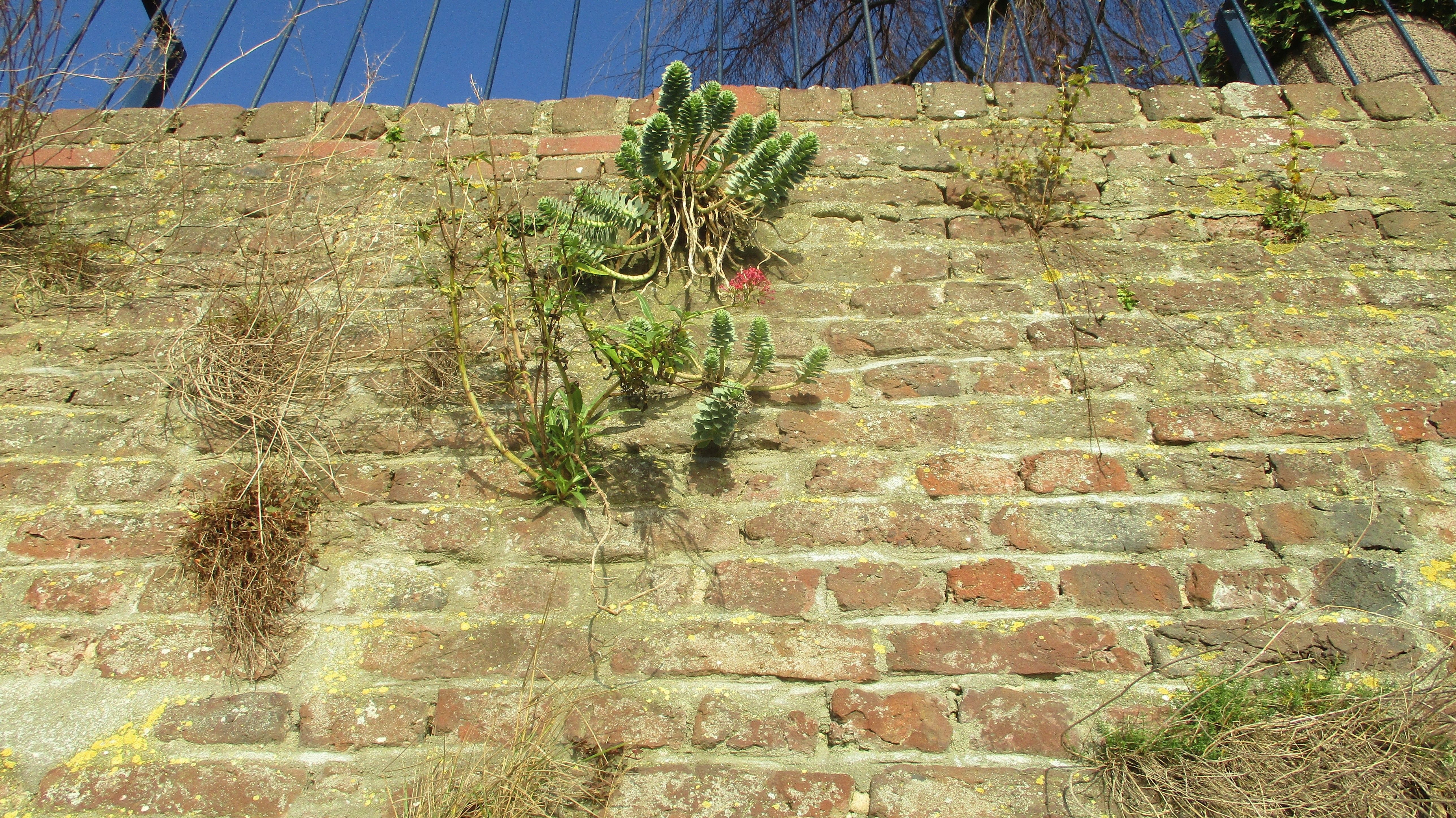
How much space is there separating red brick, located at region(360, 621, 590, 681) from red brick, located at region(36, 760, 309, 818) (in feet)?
0.92

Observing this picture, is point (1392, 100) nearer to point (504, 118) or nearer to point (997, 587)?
point (997, 587)

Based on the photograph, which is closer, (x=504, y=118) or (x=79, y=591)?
(x=79, y=591)

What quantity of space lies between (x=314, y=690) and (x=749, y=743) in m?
0.98

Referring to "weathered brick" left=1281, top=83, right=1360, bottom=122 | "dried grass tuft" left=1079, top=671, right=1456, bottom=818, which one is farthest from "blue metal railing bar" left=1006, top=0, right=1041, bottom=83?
"dried grass tuft" left=1079, top=671, right=1456, bottom=818

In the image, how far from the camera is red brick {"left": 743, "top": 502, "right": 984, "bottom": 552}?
2113mm

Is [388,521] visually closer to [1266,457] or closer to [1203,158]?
[1266,457]

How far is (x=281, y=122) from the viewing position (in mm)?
2963

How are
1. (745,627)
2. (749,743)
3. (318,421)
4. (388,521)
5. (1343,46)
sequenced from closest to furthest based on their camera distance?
(749,743) → (745,627) → (388,521) → (318,421) → (1343,46)

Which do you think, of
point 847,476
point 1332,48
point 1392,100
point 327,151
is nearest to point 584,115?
point 327,151

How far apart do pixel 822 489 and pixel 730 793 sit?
756 mm

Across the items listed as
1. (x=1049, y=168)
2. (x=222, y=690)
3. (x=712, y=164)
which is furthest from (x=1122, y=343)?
(x=222, y=690)

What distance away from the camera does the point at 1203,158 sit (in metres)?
2.87

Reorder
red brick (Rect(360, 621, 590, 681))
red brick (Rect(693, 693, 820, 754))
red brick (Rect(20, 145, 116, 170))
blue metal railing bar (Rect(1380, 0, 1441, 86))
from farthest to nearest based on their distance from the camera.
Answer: blue metal railing bar (Rect(1380, 0, 1441, 86))
red brick (Rect(20, 145, 116, 170))
red brick (Rect(360, 621, 590, 681))
red brick (Rect(693, 693, 820, 754))

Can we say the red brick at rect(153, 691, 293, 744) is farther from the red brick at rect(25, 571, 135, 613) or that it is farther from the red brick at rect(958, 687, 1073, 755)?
the red brick at rect(958, 687, 1073, 755)
